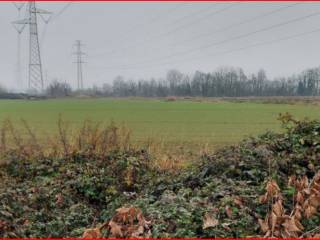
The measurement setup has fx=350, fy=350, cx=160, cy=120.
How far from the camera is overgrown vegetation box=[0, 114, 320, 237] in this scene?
396 centimetres

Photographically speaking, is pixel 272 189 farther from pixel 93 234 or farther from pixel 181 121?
pixel 181 121

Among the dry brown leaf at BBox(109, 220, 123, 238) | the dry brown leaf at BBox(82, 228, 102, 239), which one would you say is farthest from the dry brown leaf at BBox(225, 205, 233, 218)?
the dry brown leaf at BBox(82, 228, 102, 239)

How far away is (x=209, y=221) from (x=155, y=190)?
70.4 inches

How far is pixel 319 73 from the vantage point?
74750 millimetres

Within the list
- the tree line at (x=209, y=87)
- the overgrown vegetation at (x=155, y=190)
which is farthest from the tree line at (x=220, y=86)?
the overgrown vegetation at (x=155, y=190)

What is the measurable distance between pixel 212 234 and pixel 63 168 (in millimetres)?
4309

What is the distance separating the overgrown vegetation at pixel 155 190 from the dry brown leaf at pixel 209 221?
0.04 feet

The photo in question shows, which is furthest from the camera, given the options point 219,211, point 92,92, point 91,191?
point 92,92

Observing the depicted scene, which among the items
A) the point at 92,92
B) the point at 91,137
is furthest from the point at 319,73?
the point at 91,137

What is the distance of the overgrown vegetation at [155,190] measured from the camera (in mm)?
3957

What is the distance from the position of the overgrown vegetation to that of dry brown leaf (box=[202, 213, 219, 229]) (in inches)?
0.4

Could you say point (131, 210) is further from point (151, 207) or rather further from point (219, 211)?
point (219, 211)

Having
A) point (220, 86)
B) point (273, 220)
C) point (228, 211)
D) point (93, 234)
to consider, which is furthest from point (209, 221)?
point (220, 86)

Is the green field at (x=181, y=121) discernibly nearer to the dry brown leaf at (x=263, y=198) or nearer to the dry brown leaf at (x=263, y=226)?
the dry brown leaf at (x=263, y=198)
